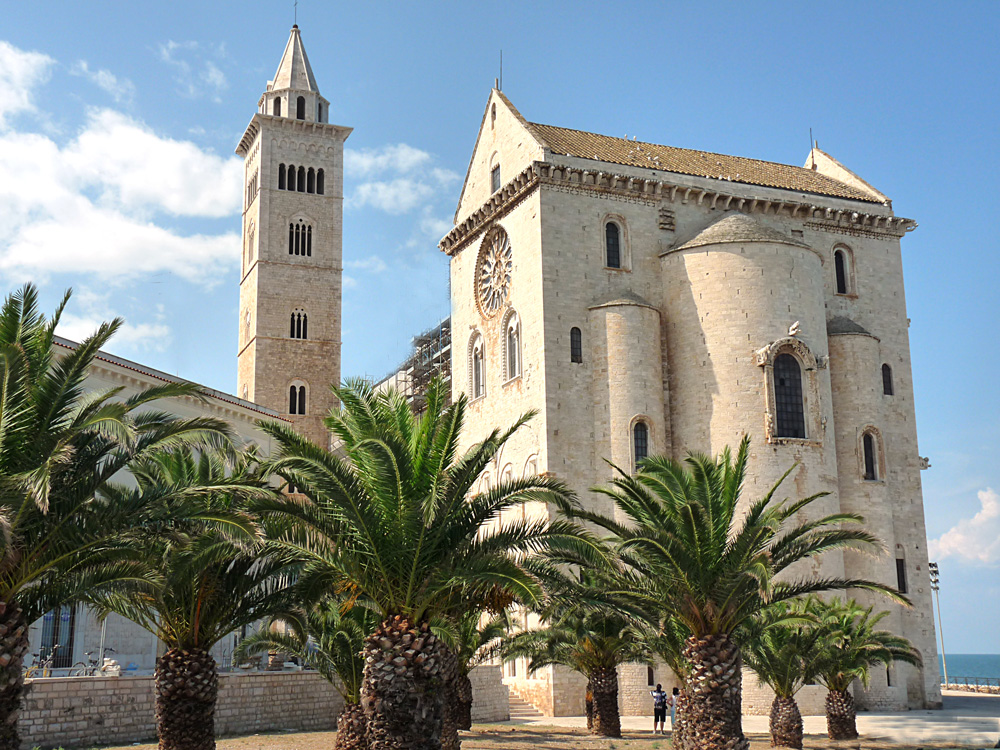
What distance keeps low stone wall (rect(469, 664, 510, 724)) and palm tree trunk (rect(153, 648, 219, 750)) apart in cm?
1172

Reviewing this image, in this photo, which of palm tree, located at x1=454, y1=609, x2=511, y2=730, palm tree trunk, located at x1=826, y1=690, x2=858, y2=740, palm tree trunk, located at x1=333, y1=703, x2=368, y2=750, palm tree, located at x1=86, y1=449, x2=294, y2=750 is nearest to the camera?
palm tree, located at x1=86, y1=449, x2=294, y2=750

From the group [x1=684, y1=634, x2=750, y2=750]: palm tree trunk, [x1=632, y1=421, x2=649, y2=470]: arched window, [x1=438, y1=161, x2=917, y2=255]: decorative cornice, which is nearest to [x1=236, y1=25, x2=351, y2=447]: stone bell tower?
[x1=438, y1=161, x2=917, y2=255]: decorative cornice

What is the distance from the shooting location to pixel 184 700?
1515 cm

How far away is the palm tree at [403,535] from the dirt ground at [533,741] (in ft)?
18.4

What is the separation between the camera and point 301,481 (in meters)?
14.2

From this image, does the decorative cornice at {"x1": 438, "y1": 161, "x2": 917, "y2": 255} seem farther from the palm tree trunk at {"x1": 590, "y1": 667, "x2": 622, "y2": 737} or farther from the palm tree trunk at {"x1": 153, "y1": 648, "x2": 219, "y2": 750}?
the palm tree trunk at {"x1": 153, "y1": 648, "x2": 219, "y2": 750}

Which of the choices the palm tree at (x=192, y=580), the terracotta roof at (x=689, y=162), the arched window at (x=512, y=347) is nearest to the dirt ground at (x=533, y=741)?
the palm tree at (x=192, y=580)

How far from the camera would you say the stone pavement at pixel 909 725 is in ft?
80.8

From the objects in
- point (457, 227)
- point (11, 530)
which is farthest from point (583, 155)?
point (11, 530)

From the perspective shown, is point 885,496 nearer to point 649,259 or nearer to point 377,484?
point 649,259

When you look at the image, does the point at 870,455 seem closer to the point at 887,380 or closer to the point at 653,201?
the point at 887,380

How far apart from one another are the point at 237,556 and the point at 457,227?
965 inches

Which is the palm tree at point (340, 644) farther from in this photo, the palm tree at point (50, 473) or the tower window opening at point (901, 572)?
the tower window opening at point (901, 572)

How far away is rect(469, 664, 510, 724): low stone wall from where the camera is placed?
26.2m
